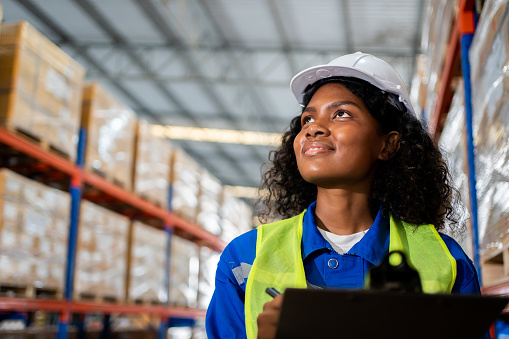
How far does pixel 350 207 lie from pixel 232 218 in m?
9.37

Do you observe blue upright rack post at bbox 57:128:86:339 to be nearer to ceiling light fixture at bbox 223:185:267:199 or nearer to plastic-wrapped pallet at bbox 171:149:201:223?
plastic-wrapped pallet at bbox 171:149:201:223

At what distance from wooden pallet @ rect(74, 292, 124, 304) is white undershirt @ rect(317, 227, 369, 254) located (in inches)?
166

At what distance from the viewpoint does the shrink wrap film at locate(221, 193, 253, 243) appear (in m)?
10.6

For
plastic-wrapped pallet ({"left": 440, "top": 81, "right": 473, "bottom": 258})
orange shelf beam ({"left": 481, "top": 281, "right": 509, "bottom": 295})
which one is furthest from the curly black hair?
plastic-wrapped pallet ({"left": 440, "top": 81, "right": 473, "bottom": 258})

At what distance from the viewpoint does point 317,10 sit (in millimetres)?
9906

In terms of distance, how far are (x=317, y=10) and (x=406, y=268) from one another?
934 cm

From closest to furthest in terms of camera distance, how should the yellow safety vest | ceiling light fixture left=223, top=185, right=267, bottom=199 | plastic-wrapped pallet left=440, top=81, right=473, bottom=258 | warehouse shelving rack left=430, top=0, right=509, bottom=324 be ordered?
the yellow safety vest, warehouse shelving rack left=430, top=0, right=509, bottom=324, plastic-wrapped pallet left=440, top=81, right=473, bottom=258, ceiling light fixture left=223, top=185, right=267, bottom=199

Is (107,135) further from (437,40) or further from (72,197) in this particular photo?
(437,40)

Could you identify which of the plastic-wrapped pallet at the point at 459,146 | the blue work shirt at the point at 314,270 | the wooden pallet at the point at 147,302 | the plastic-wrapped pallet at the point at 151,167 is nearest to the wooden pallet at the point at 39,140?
the plastic-wrapped pallet at the point at 151,167

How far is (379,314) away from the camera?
1.11 meters

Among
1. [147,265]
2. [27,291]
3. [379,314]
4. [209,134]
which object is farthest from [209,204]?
[379,314]

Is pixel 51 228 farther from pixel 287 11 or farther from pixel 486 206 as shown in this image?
pixel 287 11

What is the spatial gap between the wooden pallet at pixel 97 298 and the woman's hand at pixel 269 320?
4554 mm

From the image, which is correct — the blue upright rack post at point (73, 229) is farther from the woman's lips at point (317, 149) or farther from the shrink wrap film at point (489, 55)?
the woman's lips at point (317, 149)
